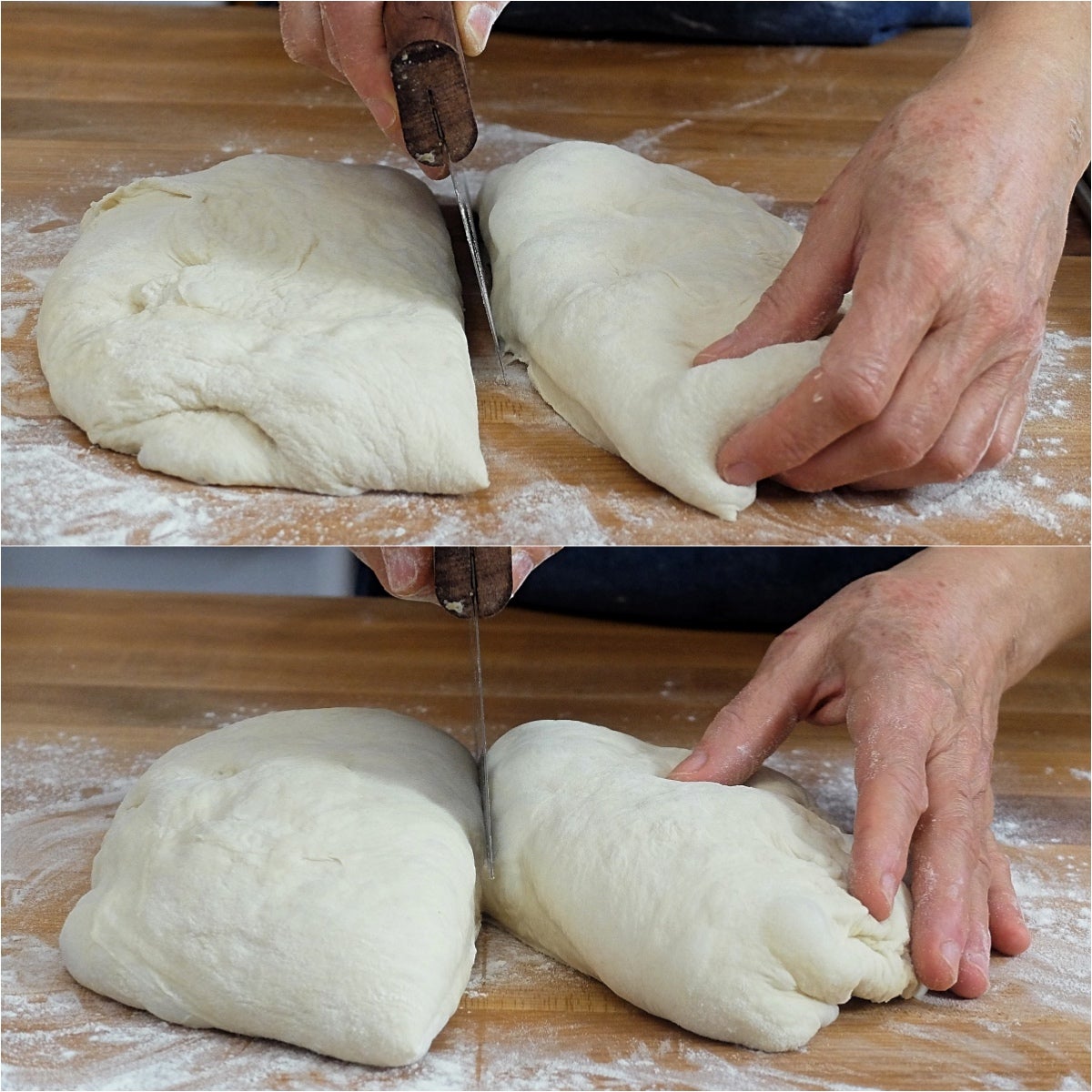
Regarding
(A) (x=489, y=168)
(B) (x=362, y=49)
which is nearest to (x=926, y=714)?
(B) (x=362, y=49)

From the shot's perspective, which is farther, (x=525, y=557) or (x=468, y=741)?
(x=468, y=741)

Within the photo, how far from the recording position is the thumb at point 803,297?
1.28m

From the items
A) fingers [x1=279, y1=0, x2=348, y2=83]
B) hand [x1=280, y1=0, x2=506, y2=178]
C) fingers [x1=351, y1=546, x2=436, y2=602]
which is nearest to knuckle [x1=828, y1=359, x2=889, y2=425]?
fingers [x1=351, y1=546, x2=436, y2=602]

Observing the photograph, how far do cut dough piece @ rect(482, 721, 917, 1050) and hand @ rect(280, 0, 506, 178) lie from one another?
2.38ft

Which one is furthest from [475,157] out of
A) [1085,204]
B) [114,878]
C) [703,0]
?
[114,878]

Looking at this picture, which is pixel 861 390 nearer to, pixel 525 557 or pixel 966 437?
pixel 966 437

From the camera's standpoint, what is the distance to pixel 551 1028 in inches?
43.8

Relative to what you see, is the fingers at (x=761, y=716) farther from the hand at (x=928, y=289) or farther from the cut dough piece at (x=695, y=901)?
the hand at (x=928, y=289)

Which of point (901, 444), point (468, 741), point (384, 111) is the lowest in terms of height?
point (468, 741)

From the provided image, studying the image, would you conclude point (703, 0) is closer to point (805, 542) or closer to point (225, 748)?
point (805, 542)

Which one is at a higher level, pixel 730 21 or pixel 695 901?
pixel 730 21

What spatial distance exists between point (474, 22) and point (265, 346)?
0.40m

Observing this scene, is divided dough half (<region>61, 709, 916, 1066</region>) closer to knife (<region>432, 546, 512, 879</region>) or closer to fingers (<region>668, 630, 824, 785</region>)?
fingers (<region>668, 630, 824, 785</region>)

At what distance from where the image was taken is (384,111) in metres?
1.36
